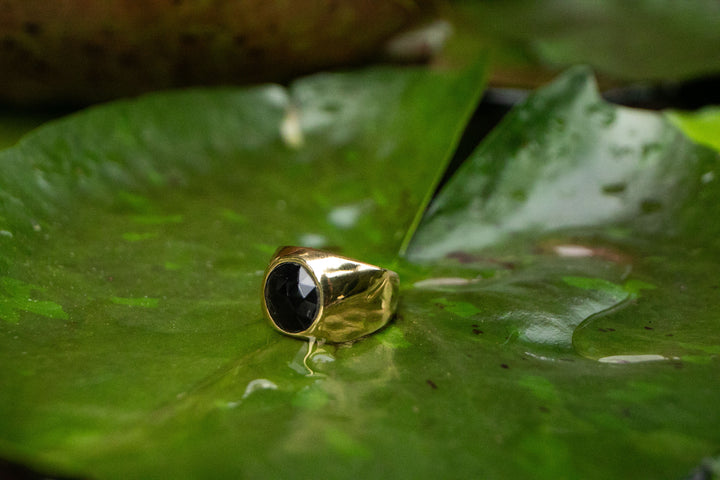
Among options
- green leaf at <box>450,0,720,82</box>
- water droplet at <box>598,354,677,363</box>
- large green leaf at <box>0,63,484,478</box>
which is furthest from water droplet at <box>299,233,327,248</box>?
green leaf at <box>450,0,720,82</box>

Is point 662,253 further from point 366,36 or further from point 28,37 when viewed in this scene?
point 28,37

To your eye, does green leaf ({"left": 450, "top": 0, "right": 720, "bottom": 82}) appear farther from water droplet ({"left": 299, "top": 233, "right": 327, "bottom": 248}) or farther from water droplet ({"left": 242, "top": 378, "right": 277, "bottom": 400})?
water droplet ({"left": 242, "top": 378, "right": 277, "bottom": 400})

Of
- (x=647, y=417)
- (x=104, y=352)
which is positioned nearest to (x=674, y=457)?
(x=647, y=417)

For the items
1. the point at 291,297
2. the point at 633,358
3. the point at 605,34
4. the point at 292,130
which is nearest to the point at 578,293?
the point at 633,358

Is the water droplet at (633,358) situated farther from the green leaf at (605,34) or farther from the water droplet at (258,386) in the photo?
the green leaf at (605,34)

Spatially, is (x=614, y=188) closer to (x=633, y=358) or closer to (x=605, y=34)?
(x=633, y=358)
